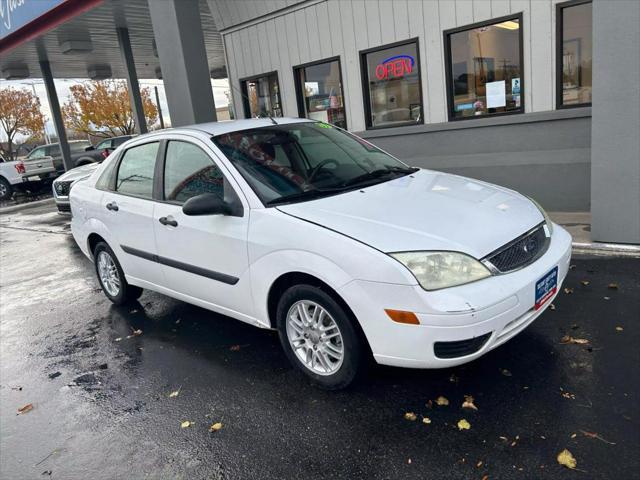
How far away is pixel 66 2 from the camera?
10.8 metres

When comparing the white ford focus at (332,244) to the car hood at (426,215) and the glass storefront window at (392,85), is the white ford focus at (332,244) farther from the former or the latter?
the glass storefront window at (392,85)

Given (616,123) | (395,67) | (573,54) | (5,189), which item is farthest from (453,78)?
(5,189)

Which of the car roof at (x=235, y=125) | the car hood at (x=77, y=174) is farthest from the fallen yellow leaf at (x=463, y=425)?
the car hood at (x=77, y=174)

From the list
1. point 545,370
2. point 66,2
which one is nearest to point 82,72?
point 66,2

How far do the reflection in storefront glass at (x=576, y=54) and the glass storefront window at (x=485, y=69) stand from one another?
568 mm

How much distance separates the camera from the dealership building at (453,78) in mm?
5594

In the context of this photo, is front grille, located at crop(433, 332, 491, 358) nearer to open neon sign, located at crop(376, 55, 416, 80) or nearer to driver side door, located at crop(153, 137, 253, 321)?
driver side door, located at crop(153, 137, 253, 321)

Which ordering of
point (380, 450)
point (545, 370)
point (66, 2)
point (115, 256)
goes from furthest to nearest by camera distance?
point (66, 2), point (115, 256), point (545, 370), point (380, 450)

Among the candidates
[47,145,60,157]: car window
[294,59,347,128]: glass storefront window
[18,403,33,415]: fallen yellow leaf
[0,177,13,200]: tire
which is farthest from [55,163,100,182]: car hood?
[47,145,60,157]: car window

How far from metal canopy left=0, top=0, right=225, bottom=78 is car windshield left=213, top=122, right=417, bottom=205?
8451mm

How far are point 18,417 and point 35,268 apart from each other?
494 cm

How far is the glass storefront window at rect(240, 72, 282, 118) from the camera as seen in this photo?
35.8 feet

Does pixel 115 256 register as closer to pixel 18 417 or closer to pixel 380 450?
pixel 18 417

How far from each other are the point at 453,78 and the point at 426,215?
574cm
